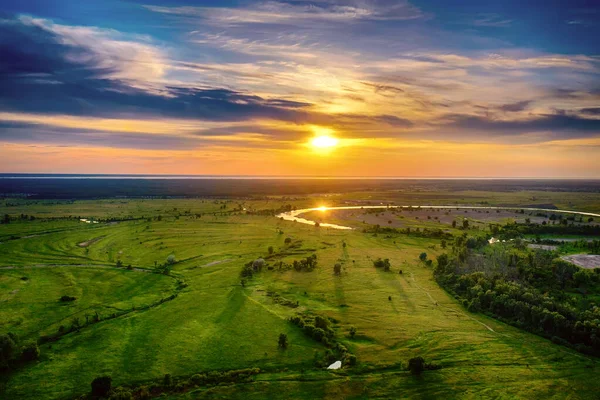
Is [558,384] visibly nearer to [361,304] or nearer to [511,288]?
[511,288]

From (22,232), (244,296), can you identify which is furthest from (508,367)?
(22,232)

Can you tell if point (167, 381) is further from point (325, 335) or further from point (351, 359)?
point (325, 335)

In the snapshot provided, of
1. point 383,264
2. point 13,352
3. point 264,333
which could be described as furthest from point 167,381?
point 383,264

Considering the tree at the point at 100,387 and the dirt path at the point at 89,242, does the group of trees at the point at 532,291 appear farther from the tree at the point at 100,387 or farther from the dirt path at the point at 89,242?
the dirt path at the point at 89,242

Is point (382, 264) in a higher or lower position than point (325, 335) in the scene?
higher

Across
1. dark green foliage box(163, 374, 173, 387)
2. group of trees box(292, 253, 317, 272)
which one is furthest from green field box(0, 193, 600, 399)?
dark green foliage box(163, 374, 173, 387)

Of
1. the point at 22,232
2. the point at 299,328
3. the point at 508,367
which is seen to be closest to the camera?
the point at 508,367

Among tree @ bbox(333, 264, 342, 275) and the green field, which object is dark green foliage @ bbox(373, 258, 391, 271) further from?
tree @ bbox(333, 264, 342, 275)
